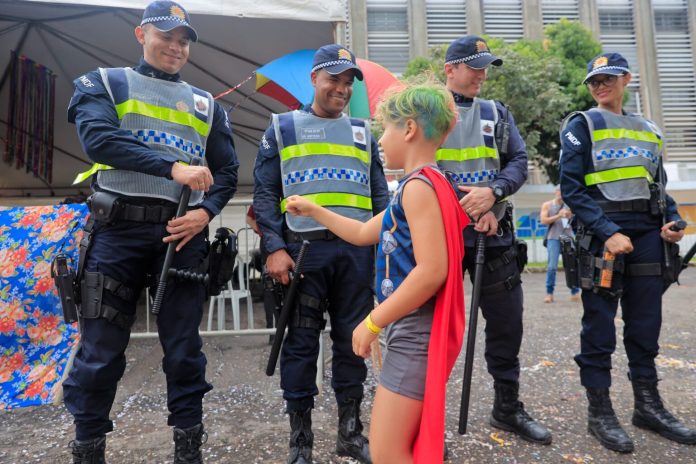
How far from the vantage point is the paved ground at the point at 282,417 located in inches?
100

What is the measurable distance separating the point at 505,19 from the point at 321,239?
2481 cm

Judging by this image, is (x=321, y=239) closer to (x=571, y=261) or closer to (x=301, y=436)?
(x=301, y=436)

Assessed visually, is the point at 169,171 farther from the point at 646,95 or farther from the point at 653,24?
the point at 653,24

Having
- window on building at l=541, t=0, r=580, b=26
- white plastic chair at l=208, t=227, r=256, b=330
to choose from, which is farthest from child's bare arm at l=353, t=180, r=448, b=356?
window on building at l=541, t=0, r=580, b=26

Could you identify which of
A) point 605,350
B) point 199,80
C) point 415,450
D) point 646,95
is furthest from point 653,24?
point 415,450

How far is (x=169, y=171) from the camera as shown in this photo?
2100mm

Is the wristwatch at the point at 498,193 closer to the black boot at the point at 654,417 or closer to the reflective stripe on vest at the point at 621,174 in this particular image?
the reflective stripe on vest at the point at 621,174

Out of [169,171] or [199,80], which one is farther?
[199,80]

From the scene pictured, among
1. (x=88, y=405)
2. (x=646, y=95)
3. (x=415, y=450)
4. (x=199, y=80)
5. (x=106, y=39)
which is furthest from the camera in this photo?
(x=646, y=95)

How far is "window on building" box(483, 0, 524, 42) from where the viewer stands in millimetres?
23453

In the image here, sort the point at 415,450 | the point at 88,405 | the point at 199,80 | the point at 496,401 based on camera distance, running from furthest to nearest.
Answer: the point at 199,80
the point at 496,401
the point at 88,405
the point at 415,450

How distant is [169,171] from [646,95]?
2673cm

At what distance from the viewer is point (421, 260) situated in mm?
1523

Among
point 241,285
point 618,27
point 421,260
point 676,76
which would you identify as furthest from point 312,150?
point 676,76
